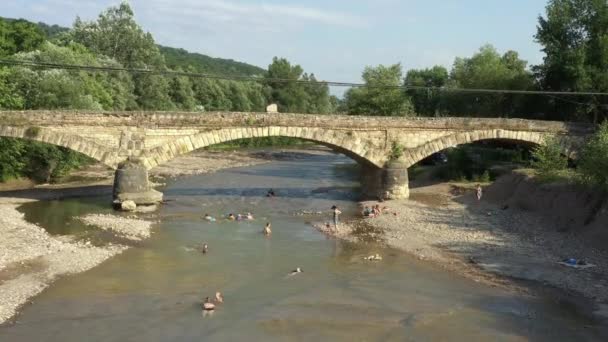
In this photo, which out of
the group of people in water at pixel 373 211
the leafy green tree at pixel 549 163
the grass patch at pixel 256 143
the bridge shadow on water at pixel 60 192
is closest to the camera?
the group of people in water at pixel 373 211

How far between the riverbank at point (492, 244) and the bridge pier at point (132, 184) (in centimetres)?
1279

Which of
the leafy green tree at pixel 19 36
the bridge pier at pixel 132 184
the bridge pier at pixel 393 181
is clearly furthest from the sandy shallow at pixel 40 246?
the leafy green tree at pixel 19 36

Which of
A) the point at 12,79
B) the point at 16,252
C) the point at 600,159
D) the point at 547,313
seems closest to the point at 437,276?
the point at 547,313

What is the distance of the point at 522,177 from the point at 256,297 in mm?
25468

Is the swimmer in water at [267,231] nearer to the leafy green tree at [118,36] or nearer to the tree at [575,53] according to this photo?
the tree at [575,53]

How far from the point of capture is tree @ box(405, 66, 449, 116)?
82.6 meters

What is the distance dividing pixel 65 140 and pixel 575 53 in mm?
41240

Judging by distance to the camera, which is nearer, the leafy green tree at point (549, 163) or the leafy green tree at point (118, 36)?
the leafy green tree at point (549, 163)

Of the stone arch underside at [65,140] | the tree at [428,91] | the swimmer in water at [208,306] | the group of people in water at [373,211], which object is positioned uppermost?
the tree at [428,91]

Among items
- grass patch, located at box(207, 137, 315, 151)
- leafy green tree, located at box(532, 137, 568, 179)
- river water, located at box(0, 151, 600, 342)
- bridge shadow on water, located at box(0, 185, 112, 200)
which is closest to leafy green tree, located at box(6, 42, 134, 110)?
bridge shadow on water, located at box(0, 185, 112, 200)

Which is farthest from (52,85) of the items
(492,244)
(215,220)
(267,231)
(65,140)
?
(492,244)

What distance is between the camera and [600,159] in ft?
97.3

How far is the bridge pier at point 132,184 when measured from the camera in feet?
121

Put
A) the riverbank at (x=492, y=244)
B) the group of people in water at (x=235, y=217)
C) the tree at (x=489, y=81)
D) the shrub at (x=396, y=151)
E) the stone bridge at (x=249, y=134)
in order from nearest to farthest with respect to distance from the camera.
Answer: the riverbank at (x=492, y=244) < the group of people in water at (x=235, y=217) < the stone bridge at (x=249, y=134) < the shrub at (x=396, y=151) < the tree at (x=489, y=81)
